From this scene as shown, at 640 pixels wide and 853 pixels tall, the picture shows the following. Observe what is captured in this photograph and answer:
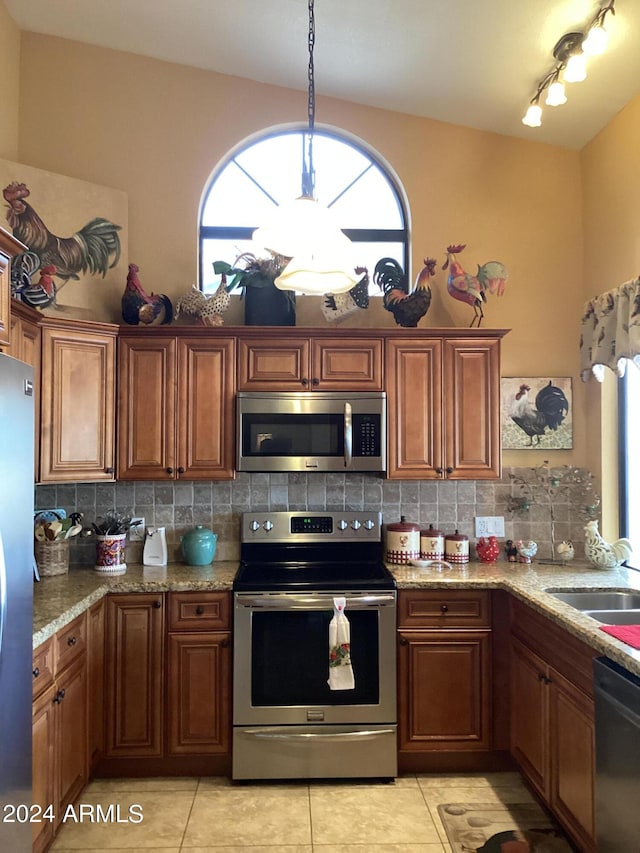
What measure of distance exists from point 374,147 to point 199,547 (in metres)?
2.44

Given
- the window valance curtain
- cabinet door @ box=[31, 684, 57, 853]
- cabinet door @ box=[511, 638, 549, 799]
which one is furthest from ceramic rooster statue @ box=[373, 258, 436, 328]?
cabinet door @ box=[31, 684, 57, 853]

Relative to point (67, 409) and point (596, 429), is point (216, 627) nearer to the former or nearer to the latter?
point (67, 409)

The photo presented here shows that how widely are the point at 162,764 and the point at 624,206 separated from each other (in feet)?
11.3

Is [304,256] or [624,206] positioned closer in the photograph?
[304,256]

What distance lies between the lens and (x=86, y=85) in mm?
3262

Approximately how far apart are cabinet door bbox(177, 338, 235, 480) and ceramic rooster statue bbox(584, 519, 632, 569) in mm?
1839

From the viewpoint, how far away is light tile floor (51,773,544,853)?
224 centimetres

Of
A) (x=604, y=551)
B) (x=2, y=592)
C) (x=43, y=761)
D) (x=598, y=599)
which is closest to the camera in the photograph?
(x=2, y=592)

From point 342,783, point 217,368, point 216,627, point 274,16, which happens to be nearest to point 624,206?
point 274,16

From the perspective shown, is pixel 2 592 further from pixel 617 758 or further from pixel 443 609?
pixel 443 609

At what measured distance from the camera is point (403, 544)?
3086mm

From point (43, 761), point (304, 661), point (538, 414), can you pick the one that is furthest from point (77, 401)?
point (538, 414)

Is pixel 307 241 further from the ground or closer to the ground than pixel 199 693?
further from the ground

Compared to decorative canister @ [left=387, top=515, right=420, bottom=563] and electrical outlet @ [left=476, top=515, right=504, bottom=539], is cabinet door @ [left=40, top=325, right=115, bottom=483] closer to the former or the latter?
decorative canister @ [left=387, top=515, right=420, bottom=563]
